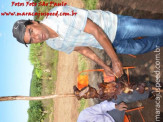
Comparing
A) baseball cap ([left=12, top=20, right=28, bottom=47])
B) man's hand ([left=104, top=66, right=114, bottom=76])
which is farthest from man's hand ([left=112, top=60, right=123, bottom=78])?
baseball cap ([left=12, top=20, right=28, bottom=47])

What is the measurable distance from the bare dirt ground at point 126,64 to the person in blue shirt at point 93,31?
1.14 meters

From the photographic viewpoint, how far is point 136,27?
108 inches

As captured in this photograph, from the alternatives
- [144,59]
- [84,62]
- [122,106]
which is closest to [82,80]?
[122,106]

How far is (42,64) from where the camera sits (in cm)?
1154

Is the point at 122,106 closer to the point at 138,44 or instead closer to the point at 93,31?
the point at 138,44

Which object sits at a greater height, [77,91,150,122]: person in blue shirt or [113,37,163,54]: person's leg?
[113,37,163,54]: person's leg

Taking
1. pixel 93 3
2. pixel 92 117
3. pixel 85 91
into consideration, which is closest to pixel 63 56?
pixel 93 3

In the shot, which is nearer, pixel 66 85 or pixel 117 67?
pixel 117 67

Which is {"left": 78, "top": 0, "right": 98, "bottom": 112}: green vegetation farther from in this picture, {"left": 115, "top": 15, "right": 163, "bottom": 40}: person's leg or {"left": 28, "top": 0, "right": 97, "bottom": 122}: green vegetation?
{"left": 115, "top": 15, "right": 163, "bottom": 40}: person's leg

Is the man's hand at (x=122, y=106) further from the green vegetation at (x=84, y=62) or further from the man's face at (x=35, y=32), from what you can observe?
the green vegetation at (x=84, y=62)

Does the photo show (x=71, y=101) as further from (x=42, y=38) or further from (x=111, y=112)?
(x=42, y=38)

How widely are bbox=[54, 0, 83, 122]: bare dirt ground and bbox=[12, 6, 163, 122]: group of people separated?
584cm

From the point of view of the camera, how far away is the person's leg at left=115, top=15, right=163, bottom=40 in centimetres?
274

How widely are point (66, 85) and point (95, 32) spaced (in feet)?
24.8
